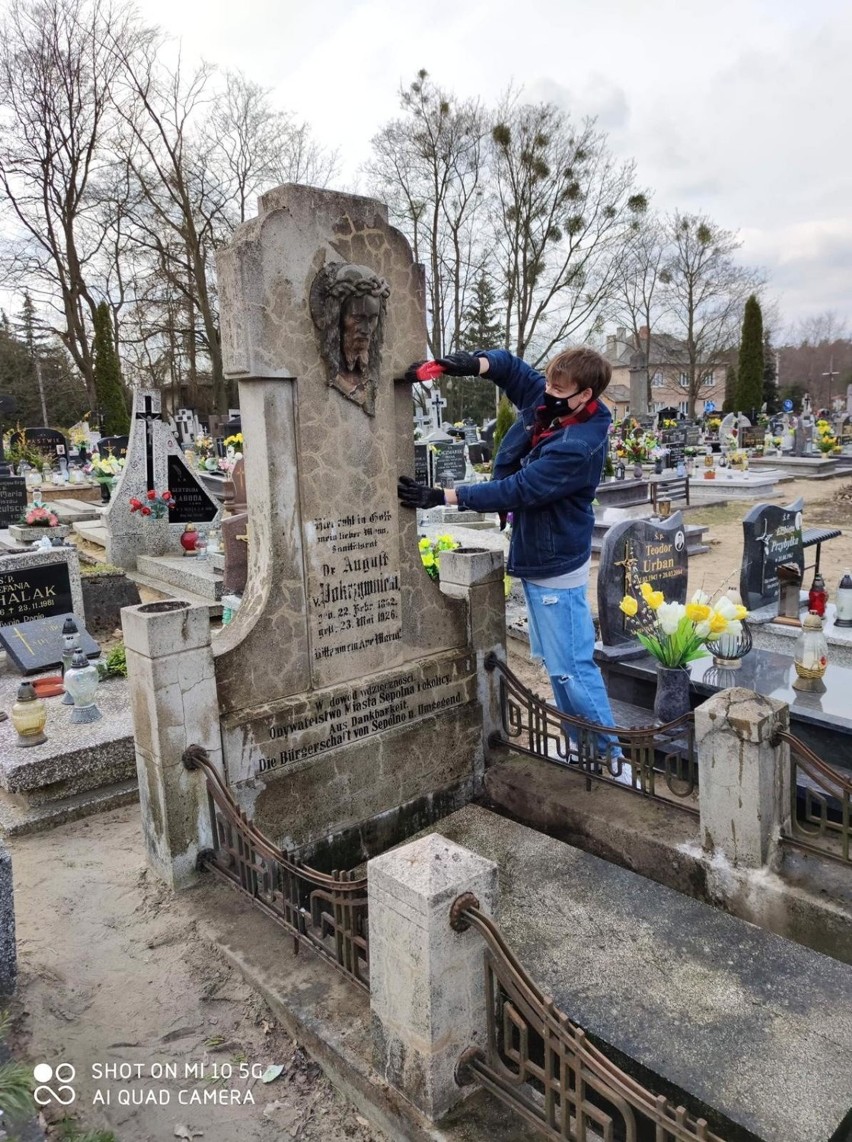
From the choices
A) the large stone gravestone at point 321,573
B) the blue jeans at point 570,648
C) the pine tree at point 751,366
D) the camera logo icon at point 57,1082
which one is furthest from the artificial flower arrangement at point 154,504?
the pine tree at point 751,366

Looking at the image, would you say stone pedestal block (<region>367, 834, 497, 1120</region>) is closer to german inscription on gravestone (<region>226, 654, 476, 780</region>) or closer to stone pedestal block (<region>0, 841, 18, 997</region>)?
stone pedestal block (<region>0, 841, 18, 997</region>)

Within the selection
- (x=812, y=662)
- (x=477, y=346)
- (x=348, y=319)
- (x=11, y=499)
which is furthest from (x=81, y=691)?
(x=477, y=346)

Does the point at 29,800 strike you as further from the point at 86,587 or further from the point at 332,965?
the point at 86,587

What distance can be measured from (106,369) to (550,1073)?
3334 cm

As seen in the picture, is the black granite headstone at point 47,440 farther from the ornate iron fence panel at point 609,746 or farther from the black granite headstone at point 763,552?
the ornate iron fence panel at point 609,746

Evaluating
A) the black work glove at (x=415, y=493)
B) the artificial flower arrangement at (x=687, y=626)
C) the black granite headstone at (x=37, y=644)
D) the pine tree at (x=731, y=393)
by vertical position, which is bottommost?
the black granite headstone at (x=37, y=644)

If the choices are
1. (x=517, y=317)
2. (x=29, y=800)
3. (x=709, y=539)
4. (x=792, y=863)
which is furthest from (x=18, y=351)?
(x=792, y=863)

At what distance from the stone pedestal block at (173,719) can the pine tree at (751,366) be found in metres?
40.5

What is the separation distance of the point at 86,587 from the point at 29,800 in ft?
12.8

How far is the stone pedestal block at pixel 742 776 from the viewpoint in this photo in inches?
128

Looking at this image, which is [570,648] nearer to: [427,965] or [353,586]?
[353,586]

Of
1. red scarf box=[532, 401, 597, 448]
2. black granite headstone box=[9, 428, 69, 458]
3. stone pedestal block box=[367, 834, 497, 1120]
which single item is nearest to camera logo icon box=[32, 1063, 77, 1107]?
stone pedestal block box=[367, 834, 497, 1120]

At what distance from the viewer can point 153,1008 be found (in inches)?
111

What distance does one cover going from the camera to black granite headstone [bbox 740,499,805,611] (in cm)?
704
